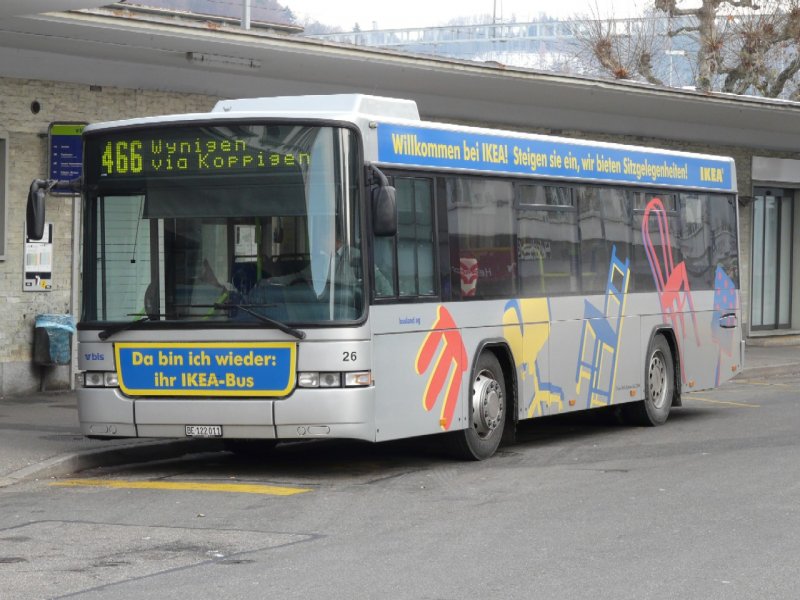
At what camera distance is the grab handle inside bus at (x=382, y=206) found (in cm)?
1131

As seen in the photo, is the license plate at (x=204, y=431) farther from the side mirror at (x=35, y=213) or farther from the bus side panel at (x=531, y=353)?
the bus side panel at (x=531, y=353)

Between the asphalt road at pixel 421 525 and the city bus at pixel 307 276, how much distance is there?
1.83ft

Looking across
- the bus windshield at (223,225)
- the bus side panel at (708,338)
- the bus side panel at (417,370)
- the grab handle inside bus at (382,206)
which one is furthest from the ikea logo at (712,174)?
the bus windshield at (223,225)

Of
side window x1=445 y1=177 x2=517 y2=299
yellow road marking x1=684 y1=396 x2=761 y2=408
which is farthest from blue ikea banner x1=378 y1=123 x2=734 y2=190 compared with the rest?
yellow road marking x1=684 y1=396 x2=761 y2=408

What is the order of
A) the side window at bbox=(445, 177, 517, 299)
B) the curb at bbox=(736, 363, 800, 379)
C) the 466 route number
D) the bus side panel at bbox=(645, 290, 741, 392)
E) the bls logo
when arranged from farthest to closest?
1. the curb at bbox=(736, 363, 800, 379)
2. the bus side panel at bbox=(645, 290, 741, 392)
3. the side window at bbox=(445, 177, 517, 299)
4. the bls logo
5. the 466 route number

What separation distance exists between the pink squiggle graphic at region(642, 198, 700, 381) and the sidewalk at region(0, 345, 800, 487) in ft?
17.2

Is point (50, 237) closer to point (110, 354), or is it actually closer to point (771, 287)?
point (110, 354)

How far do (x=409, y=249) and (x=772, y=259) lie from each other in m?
22.7

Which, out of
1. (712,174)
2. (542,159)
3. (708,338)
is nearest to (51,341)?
(542,159)

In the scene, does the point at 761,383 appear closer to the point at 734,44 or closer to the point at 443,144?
the point at 443,144

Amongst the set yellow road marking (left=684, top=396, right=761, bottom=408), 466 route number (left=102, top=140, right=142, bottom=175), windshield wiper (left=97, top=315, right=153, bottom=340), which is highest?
466 route number (left=102, top=140, right=142, bottom=175)

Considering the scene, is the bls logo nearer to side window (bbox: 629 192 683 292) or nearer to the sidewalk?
the sidewalk

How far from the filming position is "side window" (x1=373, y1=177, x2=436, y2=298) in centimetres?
1173

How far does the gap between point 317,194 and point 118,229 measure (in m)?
1.77
